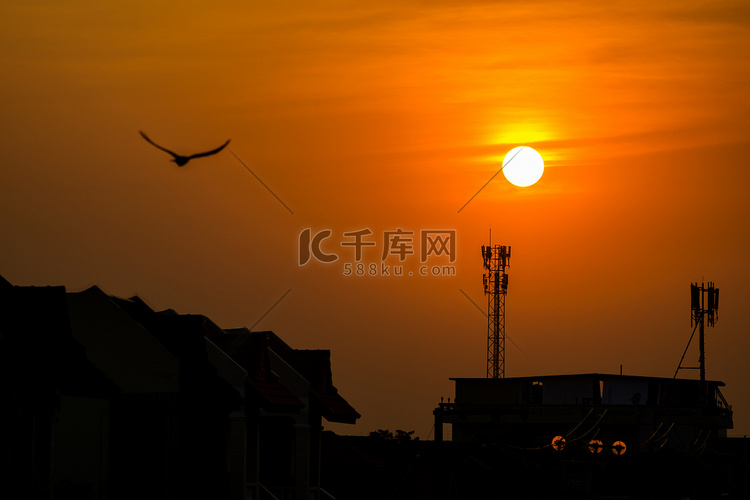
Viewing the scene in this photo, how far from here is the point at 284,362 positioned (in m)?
36.7

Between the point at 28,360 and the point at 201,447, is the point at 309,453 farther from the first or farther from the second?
the point at 28,360

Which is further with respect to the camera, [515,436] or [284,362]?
[515,436]

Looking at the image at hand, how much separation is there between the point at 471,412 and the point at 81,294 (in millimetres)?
60871

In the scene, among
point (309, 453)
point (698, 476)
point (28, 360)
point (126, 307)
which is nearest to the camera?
point (28, 360)

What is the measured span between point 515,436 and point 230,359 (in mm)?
53724

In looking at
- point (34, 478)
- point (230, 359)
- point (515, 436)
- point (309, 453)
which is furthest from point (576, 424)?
point (34, 478)

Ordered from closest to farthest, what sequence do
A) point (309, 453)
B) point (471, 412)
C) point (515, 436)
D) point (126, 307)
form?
point (126, 307) → point (309, 453) → point (515, 436) → point (471, 412)

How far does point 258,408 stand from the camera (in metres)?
32.4

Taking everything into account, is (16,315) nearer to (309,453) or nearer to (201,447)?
(201,447)

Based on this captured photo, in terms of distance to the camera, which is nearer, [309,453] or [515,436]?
[309,453]

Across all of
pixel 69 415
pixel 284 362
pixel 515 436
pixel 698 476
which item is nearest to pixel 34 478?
pixel 69 415

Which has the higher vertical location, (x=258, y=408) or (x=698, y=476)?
(x=258, y=408)

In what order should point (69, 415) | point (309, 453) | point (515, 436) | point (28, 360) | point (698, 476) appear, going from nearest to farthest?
point (28, 360) → point (69, 415) → point (309, 453) → point (698, 476) → point (515, 436)

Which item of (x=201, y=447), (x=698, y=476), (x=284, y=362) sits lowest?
(x=698, y=476)
